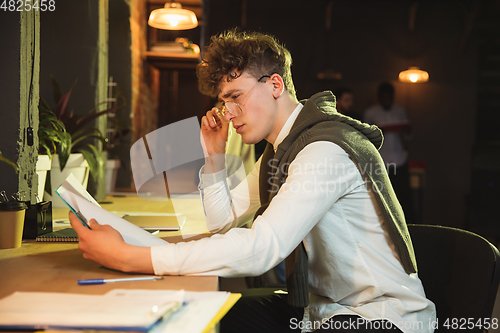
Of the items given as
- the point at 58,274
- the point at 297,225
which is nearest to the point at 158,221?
the point at 58,274

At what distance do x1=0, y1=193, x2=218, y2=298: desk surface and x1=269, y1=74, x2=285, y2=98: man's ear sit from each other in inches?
24.0

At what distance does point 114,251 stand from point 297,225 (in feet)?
1.15

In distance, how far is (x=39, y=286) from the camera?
2.38 ft

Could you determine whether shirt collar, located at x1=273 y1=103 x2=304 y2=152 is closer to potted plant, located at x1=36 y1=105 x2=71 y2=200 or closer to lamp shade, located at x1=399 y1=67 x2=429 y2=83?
potted plant, located at x1=36 y1=105 x2=71 y2=200

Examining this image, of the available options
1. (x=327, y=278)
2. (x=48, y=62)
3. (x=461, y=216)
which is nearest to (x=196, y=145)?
(x=327, y=278)

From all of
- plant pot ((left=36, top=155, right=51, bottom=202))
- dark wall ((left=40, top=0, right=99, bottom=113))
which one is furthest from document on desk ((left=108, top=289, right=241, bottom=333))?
dark wall ((left=40, top=0, right=99, bottom=113))

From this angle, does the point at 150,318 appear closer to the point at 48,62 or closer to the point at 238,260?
the point at 238,260

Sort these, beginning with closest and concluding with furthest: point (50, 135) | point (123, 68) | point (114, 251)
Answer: point (114, 251)
point (50, 135)
point (123, 68)

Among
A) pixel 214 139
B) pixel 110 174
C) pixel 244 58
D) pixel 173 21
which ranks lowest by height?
pixel 110 174

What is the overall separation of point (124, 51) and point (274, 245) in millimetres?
2994

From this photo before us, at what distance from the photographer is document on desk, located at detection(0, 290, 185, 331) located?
21.3 inches

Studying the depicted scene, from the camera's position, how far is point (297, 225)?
826 mm

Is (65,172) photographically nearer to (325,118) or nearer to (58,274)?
(58,274)

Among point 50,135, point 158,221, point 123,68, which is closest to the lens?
point 158,221
